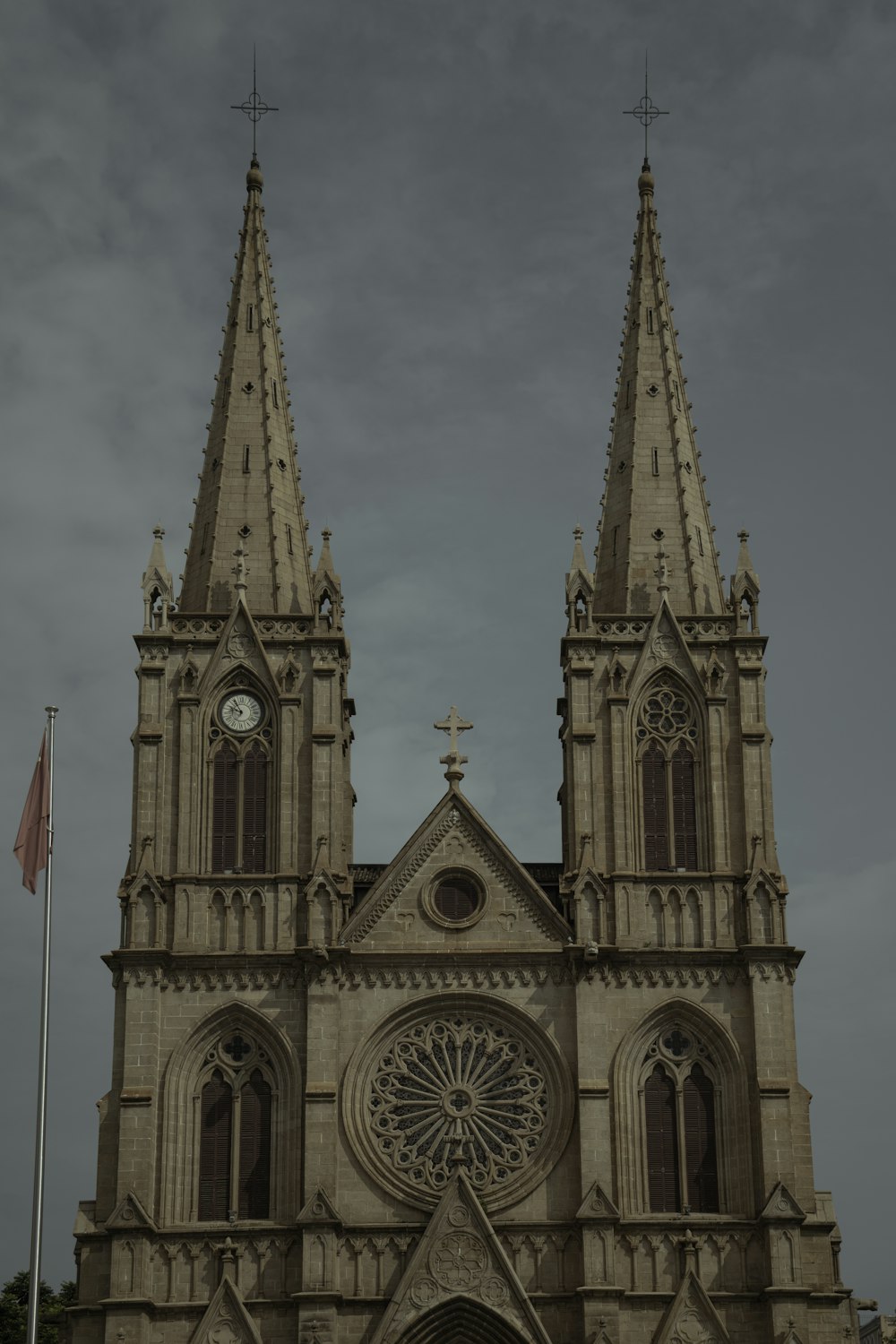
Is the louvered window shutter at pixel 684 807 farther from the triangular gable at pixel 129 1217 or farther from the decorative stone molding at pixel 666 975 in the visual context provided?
the triangular gable at pixel 129 1217

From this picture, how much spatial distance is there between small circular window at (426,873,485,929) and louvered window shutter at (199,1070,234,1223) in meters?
6.16

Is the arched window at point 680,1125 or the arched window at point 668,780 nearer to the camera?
the arched window at point 680,1125

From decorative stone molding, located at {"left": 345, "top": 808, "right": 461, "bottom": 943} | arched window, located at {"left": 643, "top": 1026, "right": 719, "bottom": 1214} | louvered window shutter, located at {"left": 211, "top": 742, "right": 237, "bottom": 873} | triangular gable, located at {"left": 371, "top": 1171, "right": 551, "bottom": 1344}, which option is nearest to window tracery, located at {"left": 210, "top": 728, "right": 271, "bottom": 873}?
louvered window shutter, located at {"left": 211, "top": 742, "right": 237, "bottom": 873}

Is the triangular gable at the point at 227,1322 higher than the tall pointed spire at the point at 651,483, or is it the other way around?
the tall pointed spire at the point at 651,483

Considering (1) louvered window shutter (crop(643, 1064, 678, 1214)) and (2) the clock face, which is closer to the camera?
(1) louvered window shutter (crop(643, 1064, 678, 1214))

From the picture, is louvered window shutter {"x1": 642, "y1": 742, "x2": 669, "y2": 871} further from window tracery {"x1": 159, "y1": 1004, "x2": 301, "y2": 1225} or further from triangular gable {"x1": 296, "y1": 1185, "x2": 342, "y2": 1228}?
triangular gable {"x1": 296, "y1": 1185, "x2": 342, "y2": 1228}

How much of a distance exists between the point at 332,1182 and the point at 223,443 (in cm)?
1896

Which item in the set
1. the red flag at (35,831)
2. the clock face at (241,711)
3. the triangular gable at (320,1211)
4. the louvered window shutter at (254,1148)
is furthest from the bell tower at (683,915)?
the red flag at (35,831)

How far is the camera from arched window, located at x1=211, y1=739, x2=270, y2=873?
50938mm

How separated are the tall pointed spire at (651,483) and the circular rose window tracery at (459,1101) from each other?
36.2 ft

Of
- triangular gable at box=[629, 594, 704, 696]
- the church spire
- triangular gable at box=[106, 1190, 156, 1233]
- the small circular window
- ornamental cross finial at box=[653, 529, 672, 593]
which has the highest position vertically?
the church spire

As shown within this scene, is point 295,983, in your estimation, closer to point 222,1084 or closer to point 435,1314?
point 222,1084

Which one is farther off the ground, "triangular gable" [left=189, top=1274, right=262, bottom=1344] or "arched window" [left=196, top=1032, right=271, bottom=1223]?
"arched window" [left=196, top=1032, right=271, bottom=1223]

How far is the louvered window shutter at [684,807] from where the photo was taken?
51.0 meters
